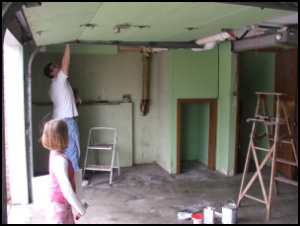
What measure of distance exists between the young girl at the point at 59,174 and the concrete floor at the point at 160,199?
1.06m

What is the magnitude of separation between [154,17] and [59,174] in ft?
5.14

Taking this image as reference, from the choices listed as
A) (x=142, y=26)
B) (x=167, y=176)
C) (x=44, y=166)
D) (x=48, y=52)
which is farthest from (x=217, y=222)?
(x=48, y=52)

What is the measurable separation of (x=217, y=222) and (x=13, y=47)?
2.98 meters

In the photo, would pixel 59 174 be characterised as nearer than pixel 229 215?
Yes

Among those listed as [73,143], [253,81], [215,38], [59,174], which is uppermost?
[215,38]

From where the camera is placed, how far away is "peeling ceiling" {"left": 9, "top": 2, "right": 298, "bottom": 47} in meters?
2.16

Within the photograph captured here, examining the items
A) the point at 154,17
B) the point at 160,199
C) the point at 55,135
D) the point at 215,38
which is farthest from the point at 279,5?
the point at 160,199

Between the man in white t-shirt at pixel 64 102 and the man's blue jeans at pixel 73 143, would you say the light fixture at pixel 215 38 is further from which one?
the man's blue jeans at pixel 73 143

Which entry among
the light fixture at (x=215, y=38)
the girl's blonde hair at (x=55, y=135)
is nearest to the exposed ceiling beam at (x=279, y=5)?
the girl's blonde hair at (x=55, y=135)

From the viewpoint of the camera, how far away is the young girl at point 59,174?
2.09 m

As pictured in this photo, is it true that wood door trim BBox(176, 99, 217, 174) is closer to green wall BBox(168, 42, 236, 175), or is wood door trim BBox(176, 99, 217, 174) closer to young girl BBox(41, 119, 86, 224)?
green wall BBox(168, 42, 236, 175)

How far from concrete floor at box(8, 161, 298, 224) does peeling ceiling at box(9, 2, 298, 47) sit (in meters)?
1.55

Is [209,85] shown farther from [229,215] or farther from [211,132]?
[229,215]

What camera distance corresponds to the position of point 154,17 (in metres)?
2.86
